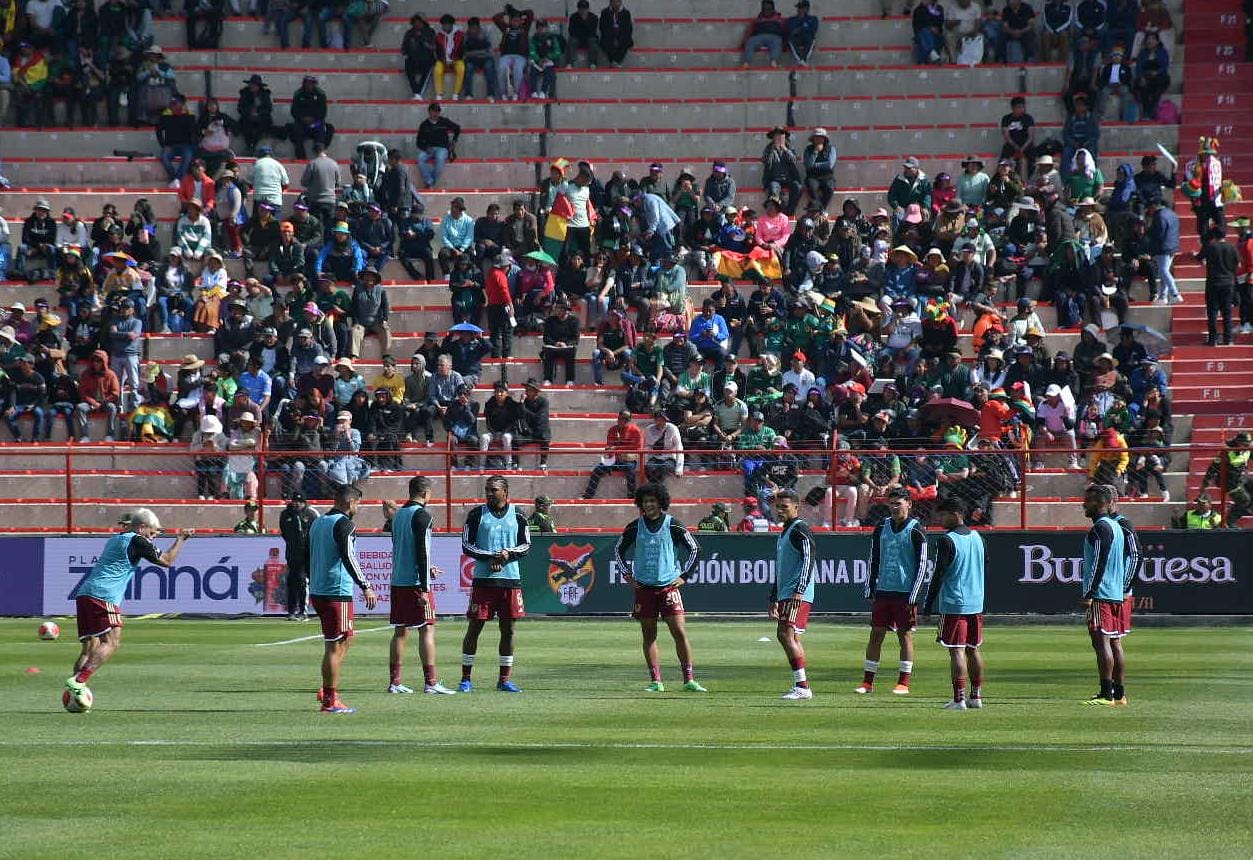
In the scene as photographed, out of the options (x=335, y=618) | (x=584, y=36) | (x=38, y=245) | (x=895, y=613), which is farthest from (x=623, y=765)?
(x=584, y=36)

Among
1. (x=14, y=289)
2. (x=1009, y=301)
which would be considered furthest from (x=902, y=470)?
(x=14, y=289)

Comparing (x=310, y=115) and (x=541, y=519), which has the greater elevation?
(x=310, y=115)

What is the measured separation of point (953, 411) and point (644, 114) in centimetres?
1446

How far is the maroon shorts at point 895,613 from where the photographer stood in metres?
20.6

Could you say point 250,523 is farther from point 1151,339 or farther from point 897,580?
point 1151,339

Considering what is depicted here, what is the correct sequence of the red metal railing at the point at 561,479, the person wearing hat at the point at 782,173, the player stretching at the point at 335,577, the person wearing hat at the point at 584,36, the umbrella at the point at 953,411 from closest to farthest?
the player stretching at the point at 335,577 → the red metal railing at the point at 561,479 → the umbrella at the point at 953,411 → the person wearing hat at the point at 782,173 → the person wearing hat at the point at 584,36

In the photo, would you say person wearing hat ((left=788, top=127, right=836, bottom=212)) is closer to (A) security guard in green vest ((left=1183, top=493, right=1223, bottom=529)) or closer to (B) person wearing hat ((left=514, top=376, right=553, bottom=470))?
(B) person wearing hat ((left=514, top=376, right=553, bottom=470))

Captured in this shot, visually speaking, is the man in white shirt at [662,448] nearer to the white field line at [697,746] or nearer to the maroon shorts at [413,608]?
the maroon shorts at [413,608]

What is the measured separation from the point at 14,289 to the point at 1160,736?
30.4 meters

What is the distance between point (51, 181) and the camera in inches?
1731

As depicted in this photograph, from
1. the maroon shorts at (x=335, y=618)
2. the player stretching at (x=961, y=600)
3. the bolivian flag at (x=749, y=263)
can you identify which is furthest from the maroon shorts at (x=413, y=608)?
the bolivian flag at (x=749, y=263)

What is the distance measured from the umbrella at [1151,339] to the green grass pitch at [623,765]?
15.4 m

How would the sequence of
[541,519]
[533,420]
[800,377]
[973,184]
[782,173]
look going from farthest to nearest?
[782,173]
[973,184]
[800,377]
[533,420]
[541,519]

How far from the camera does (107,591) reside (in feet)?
60.3
